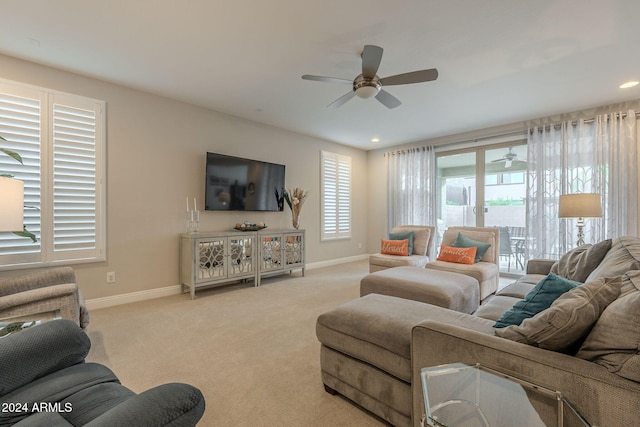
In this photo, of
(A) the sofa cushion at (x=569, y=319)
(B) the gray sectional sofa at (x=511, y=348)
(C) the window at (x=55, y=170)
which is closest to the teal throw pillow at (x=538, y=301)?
(B) the gray sectional sofa at (x=511, y=348)

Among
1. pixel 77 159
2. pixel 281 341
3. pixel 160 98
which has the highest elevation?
pixel 160 98

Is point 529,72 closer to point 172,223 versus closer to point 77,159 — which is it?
point 172,223

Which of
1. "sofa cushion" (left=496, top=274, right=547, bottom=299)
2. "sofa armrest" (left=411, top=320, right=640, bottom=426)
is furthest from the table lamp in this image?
"sofa armrest" (left=411, top=320, right=640, bottom=426)

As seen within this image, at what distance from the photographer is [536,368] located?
979mm

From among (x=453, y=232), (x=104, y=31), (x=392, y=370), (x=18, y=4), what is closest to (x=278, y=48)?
(x=104, y=31)

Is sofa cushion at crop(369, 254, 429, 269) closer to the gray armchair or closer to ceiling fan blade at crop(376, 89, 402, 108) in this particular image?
ceiling fan blade at crop(376, 89, 402, 108)

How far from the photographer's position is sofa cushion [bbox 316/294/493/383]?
139 cm

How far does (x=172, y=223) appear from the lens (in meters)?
3.83

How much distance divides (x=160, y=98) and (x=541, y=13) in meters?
4.08

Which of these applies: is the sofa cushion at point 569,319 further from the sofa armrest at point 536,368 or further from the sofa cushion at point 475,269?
the sofa cushion at point 475,269

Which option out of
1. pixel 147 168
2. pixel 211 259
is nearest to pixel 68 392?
pixel 211 259

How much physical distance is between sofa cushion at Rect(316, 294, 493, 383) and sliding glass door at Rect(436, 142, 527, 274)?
4.11 meters

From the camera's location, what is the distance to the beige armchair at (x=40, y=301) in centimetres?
182

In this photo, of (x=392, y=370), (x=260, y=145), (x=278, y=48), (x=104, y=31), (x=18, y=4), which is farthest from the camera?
(x=260, y=145)
